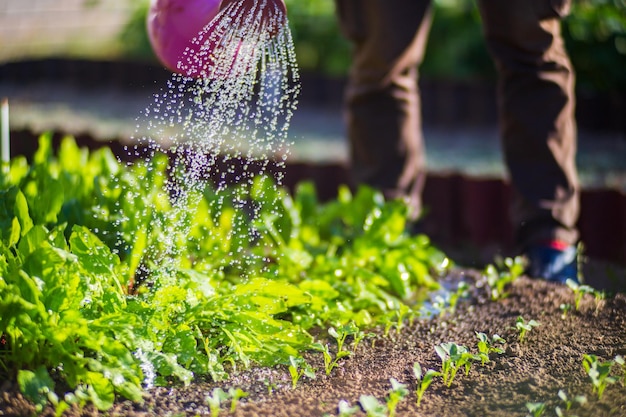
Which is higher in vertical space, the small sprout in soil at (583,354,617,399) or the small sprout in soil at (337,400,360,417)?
the small sprout in soil at (337,400,360,417)

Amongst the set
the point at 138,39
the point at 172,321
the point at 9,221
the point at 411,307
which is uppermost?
the point at 9,221

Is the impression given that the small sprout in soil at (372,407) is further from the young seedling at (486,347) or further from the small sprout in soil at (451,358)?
the young seedling at (486,347)

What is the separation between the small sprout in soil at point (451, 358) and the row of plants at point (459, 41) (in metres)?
3.99

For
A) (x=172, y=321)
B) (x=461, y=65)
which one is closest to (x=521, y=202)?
(x=172, y=321)

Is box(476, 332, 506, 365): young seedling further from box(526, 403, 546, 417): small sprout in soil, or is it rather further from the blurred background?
the blurred background

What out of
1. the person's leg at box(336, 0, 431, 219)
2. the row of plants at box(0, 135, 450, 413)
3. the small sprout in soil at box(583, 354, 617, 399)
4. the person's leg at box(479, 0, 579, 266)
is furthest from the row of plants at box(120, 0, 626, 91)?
the small sprout in soil at box(583, 354, 617, 399)

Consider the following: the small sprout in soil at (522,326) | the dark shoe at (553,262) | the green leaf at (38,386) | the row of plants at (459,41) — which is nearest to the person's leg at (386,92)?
the dark shoe at (553,262)

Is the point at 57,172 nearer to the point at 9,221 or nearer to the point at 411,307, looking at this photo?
the point at 9,221

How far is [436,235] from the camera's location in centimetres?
405

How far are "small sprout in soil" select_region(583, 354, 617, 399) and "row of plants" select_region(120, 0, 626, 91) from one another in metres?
3.97

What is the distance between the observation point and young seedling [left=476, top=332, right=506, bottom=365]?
7.18 feet

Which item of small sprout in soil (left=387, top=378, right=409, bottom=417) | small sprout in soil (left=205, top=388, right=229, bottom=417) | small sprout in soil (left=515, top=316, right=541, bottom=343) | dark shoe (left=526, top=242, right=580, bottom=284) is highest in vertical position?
small sprout in soil (left=205, top=388, right=229, bottom=417)

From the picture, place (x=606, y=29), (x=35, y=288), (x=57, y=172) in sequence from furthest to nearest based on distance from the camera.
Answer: (x=606, y=29) < (x=57, y=172) < (x=35, y=288)

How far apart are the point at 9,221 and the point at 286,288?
0.76 meters
